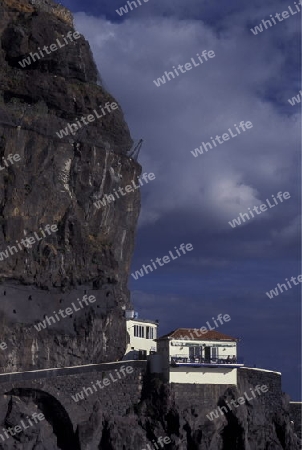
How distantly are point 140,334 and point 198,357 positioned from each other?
10.3 metres

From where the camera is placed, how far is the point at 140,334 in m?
96.6

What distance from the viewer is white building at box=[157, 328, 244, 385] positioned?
85250 mm

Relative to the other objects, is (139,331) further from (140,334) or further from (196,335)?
(196,335)

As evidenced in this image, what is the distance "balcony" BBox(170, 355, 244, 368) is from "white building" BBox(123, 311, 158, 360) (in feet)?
18.0

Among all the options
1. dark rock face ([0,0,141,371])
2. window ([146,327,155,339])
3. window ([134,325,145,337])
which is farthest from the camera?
window ([146,327,155,339])

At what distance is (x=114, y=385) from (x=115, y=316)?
25.0 feet

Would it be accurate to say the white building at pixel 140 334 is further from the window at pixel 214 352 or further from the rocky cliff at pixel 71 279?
the window at pixel 214 352

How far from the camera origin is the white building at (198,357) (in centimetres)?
8525

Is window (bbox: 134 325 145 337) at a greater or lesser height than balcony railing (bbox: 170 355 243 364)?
greater

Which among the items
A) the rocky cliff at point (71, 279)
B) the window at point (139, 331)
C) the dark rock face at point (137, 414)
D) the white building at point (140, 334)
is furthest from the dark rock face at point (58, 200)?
the dark rock face at point (137, 414)

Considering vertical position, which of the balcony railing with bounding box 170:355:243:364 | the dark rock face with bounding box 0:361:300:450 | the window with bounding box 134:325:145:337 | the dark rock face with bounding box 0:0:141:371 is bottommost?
the dark rock face with bounding box 0:361:300:450

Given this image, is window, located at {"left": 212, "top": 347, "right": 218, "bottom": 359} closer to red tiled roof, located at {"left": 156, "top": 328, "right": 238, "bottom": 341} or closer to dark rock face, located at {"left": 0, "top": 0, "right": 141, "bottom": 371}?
red tiled roof, located at {"left": 156, "top": 328, "right": 238, "bottom": 341}

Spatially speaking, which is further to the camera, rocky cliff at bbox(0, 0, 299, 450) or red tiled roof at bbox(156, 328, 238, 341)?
red tiled roof at bbox(156, 328, 238, 341)

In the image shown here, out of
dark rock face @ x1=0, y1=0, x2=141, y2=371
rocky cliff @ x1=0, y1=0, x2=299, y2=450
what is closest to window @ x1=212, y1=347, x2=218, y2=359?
rocky cliff @ x1=0, y1=0, x2=299, y2=450
